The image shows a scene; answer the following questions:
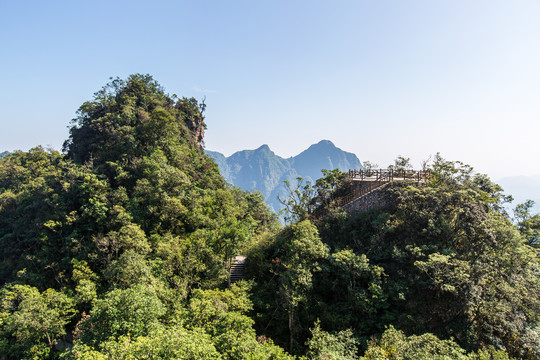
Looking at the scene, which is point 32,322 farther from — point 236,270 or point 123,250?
point 236,270

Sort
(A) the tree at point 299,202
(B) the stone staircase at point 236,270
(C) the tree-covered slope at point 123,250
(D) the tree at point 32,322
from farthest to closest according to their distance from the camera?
(A) the tree at point 299,202
(B) the stone staircase at point 236,270
(D) the tree at point 32,322
(C) the tree-covered slope at point 123,250

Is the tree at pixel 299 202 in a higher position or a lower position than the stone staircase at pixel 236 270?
higher

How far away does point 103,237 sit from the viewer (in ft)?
63.0

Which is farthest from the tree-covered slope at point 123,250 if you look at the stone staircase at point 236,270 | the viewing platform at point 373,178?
the viewing platform at point 373,178

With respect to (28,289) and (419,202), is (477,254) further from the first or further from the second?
(28,289)

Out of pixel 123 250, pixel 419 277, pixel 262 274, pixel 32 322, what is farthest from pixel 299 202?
pixel 32 322

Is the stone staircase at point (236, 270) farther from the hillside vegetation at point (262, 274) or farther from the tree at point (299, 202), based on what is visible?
the tree at point (299, 202)

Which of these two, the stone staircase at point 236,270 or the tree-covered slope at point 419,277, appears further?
the stone staircase at point 236,270

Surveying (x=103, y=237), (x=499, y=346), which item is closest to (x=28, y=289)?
(x=103, y=237)

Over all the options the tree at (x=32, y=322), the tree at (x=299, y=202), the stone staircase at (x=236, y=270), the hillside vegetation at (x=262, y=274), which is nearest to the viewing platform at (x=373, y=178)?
the hillside vegetation at (x=262, y=274)

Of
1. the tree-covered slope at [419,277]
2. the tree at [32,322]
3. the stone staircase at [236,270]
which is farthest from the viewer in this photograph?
the stone staircase at [236,270]

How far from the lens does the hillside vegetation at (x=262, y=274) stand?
38.6 ft

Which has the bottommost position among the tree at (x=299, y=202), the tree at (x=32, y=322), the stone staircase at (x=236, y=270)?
the tree at (x=32, y=322)

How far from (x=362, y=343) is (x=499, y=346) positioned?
6.13 metres
